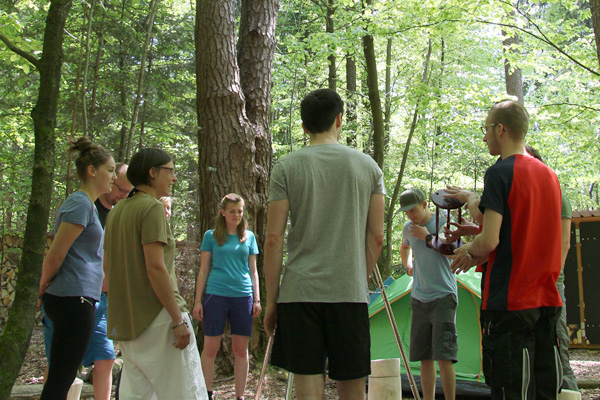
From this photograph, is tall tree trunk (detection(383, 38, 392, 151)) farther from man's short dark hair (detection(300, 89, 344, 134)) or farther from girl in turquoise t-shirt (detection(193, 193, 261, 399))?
man's short dark hair (detection(300, 89, 344, 134))

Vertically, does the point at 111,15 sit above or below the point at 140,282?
above

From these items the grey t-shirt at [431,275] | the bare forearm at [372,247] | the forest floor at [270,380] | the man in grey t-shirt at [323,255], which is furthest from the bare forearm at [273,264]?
the forest floor at [270,380]

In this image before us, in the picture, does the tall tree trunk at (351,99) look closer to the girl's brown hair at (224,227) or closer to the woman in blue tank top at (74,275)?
the girl's brown hair at (224,227)

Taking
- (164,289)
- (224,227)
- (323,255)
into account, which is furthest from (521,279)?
(224,227)

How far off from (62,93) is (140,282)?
8529 mm

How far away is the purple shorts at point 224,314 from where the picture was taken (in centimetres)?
436

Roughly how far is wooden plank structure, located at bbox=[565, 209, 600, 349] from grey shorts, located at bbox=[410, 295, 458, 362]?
498 centimetres

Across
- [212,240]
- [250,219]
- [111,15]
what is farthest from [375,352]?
[111,15]

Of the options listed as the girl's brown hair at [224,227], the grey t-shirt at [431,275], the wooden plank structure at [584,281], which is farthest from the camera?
the wooden plank structure at [584,281]

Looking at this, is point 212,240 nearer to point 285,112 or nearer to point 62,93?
point 62,93

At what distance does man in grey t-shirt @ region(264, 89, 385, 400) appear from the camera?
7.79 feet

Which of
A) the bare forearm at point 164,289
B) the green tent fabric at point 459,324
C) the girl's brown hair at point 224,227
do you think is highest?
the girl's brown hair at point 224,227

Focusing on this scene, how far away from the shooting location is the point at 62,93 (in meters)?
9.87

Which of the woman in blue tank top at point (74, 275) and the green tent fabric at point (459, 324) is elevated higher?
the woman in blue tank top at point (74, 275)
